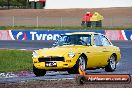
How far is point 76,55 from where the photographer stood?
59.0 feet

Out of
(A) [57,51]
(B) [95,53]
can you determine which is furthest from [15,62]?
(A) [57,51]

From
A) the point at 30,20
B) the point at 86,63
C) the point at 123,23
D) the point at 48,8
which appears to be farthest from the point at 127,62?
the point at 48,8

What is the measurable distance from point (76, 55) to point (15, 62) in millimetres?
5817

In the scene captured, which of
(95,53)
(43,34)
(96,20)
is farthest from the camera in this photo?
(96,20)

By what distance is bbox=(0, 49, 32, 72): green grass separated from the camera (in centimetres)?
2107

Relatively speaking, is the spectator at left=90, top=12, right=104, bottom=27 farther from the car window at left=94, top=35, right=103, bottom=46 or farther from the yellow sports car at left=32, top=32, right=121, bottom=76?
the car window at left=94, top=35, right=103, bottom=46

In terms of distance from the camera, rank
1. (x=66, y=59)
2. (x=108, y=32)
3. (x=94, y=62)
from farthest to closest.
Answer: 1. (x=108, y=32)
2. (x=94, y=62)
3. (x=66, y=59)

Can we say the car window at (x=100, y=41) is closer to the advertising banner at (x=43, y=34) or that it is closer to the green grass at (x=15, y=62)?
the green grass at (x=15, y=62)

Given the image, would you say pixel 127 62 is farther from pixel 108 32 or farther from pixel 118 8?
pixel 118 8

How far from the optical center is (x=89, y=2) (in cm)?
7794

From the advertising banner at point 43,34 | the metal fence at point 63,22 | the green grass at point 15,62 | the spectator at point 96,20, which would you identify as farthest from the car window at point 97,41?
the metal fence at point 63,22

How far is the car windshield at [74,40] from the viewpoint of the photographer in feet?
63.1

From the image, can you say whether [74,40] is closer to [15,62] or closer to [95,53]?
[95,53]

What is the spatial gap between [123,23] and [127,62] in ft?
111
